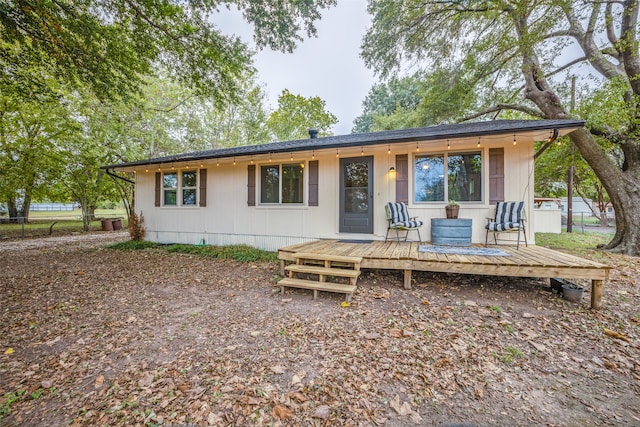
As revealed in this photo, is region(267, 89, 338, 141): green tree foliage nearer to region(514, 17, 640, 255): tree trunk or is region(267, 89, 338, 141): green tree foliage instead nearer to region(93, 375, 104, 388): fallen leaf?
region(514, 17, 640, 255): tree trunk

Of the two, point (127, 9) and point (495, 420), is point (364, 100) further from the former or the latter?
point (495, 420)

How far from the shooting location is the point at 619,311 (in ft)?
10.1

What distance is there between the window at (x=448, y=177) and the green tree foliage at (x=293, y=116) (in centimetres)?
1358

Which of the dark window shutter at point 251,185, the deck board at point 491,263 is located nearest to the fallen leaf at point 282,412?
the deck board at point 491,263

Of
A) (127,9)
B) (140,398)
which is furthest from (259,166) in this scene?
(140,398)

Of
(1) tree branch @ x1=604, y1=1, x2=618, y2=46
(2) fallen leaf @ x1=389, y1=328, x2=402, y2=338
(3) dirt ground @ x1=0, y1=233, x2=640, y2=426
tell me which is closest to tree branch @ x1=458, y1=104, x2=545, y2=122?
(1) tree branch @ x1=604, y1=1, x2=618, y2=46

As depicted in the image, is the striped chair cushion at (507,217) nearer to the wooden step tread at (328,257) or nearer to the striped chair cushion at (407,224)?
the striped chair cushion at (407,224)

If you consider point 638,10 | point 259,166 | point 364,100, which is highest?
point 364,100

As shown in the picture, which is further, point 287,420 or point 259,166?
point 259,166

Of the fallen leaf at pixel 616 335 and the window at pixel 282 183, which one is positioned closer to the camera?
the fallen leaf at pixel 616 335

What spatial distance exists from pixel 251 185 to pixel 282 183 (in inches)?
36.0

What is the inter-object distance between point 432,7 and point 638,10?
453 cm

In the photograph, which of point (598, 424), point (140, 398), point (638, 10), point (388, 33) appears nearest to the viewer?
point (598, 424)

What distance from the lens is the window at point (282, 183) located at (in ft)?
21.4
